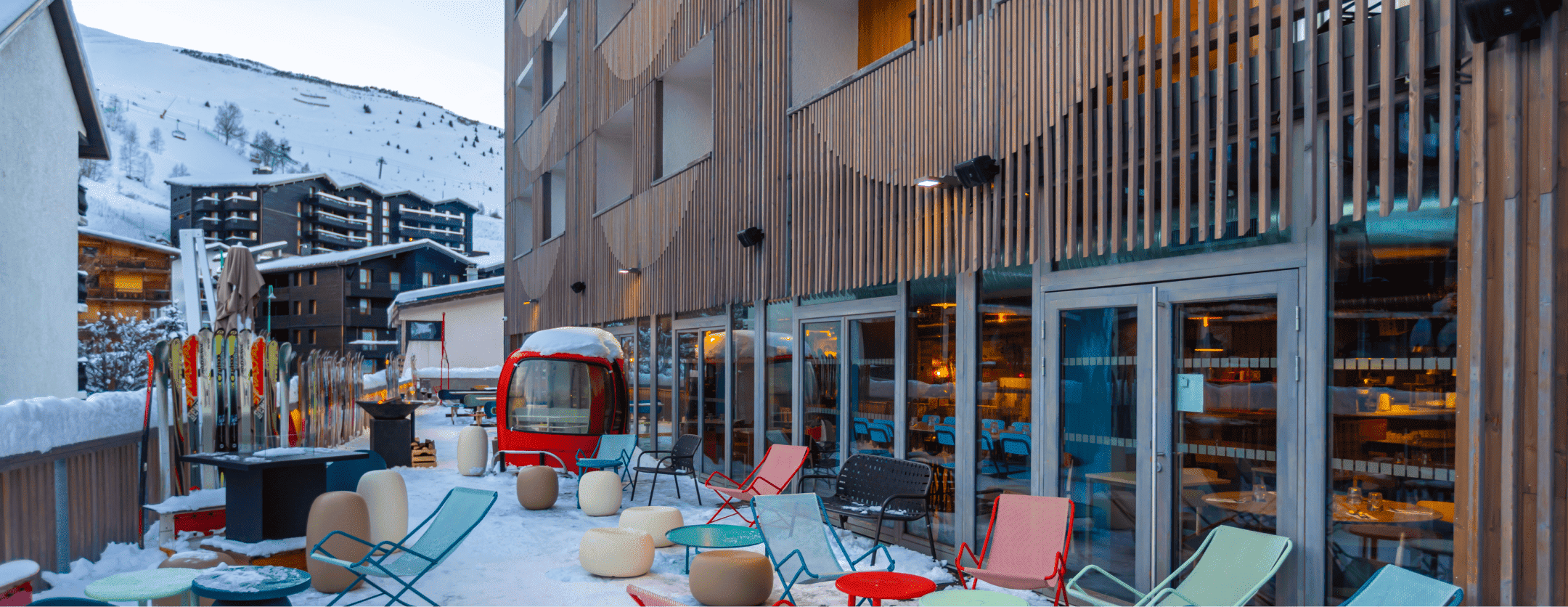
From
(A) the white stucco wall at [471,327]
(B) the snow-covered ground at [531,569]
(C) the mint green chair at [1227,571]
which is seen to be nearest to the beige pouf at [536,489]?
(B) the snow-covered ground at [531,569]

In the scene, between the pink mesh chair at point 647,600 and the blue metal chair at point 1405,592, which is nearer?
the blue metal chair at point 1405,592

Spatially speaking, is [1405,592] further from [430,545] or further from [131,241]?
[131,241]

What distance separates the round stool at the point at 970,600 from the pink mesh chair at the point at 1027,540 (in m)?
0.95

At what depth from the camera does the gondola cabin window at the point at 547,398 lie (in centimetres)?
1177

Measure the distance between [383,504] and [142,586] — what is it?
247cm

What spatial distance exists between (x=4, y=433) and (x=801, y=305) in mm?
5870

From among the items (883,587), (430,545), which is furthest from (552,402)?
(883,587)

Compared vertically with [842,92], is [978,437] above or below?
below

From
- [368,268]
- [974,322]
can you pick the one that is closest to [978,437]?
[974,322]

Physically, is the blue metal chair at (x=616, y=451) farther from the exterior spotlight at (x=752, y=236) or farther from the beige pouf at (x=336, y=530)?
the beige pouf at (x=336, y=530)

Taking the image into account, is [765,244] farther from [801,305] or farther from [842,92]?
[842,92]

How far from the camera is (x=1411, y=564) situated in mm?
3947

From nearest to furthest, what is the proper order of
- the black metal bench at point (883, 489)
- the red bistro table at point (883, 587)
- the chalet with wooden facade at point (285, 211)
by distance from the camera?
1. the red bistro table at point (883, 587)
2. the black metal bench at point (883, 489)
3. the chalet with wooden facade at point (285, 211)

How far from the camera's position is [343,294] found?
166 feet
